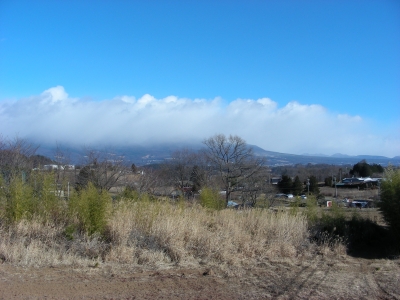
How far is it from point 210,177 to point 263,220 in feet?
90.5

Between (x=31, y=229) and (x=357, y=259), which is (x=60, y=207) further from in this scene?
(x=357, y=259)

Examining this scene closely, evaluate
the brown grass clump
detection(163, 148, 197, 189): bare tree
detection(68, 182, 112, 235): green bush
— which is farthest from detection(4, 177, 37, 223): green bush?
detection(163, 148, 197, 189): bare tree

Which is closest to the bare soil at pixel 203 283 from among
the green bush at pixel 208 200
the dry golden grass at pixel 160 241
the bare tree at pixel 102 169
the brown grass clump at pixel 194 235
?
the dry golden grass at pixel 160 241

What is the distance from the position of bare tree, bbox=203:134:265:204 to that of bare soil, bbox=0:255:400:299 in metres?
31.0

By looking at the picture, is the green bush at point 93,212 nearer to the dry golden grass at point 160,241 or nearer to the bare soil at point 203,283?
the dry golden grass at point 160,241

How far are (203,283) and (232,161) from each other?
36.3 meters

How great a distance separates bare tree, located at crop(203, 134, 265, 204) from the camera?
127 feet

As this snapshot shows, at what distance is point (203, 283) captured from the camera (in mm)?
5832

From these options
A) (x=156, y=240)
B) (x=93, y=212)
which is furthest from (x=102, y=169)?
(x=156, y=240)

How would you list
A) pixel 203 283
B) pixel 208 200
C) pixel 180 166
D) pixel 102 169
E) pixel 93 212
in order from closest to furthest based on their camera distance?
1. pixel 203 283
2. pixel 93 212
3. pixel 208 200
4. pixel 102 169
5. pixel 180 166

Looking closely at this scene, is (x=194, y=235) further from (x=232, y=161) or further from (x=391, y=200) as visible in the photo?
(x=232, y=161)

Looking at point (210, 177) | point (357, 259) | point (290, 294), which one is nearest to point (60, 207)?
point (290, 294)

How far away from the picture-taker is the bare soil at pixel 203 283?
17.3 feet

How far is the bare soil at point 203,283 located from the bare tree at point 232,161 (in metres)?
31.0
